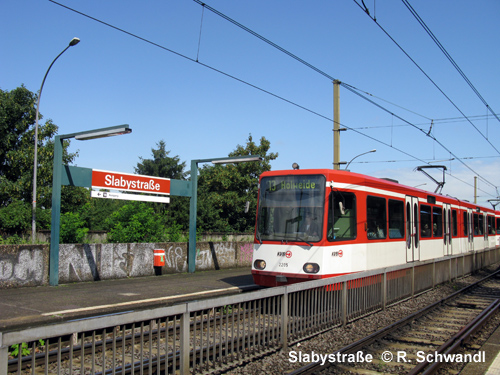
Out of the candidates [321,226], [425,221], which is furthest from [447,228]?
[321,226]

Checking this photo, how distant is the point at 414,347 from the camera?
27.3 ft

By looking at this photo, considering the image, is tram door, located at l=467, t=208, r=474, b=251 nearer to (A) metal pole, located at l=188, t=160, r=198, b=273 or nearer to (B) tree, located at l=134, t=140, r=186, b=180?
(A) metal pole, located at l=188, t=160, r=198, b=273

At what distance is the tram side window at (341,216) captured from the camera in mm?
11062

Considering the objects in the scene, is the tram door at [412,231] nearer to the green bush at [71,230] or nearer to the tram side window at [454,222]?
the tram side window at [454,222]

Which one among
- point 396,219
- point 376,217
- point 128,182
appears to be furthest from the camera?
point 128,182

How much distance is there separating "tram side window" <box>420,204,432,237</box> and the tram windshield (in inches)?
246

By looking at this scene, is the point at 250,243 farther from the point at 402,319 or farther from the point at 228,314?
the point at 228,314

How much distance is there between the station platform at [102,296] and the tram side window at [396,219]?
171 inches

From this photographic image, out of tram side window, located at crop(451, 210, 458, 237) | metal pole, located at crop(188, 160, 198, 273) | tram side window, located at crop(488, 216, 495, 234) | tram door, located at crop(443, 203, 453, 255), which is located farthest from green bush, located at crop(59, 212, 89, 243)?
tram side window, located at crop(488, 216, 495, 234)

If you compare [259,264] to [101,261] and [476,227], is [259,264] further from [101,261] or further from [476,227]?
[476,227]

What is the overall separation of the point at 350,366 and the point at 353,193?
5285mm

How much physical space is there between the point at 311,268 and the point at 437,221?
8.70 m

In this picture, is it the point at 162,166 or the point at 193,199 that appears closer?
the point at 193,199

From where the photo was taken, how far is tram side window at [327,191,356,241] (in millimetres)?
11062
